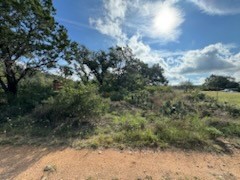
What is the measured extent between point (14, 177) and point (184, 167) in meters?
3.51

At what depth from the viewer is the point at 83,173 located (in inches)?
177

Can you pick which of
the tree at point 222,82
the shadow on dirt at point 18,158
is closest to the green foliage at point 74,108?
the shadow on dirt at point 18,158

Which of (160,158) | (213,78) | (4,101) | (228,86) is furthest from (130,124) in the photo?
(213,78)

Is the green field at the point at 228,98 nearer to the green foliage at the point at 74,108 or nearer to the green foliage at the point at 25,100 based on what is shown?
the green foliage at the point at 74,108

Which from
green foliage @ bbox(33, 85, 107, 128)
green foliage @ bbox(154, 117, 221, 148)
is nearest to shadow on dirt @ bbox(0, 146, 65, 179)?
green foliage @ bbox(33, 85, 107, 128)

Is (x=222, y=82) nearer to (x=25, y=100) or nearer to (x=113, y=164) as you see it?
(x=25, y=100)

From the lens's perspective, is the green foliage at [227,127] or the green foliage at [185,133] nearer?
the green foliage at [185,133]

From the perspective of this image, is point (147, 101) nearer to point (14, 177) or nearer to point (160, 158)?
point (160, 158)

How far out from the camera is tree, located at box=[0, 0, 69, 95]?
9.95m

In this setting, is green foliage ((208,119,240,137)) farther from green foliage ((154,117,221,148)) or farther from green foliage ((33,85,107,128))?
green foliage ((33,85,107,128))

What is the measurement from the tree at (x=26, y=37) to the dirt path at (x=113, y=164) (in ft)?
21.2

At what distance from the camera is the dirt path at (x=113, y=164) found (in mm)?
4445

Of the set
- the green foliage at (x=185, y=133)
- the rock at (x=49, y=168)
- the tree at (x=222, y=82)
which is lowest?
the rock at (x=49, y=168)

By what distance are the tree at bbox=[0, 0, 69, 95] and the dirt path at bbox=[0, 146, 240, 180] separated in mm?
6463
